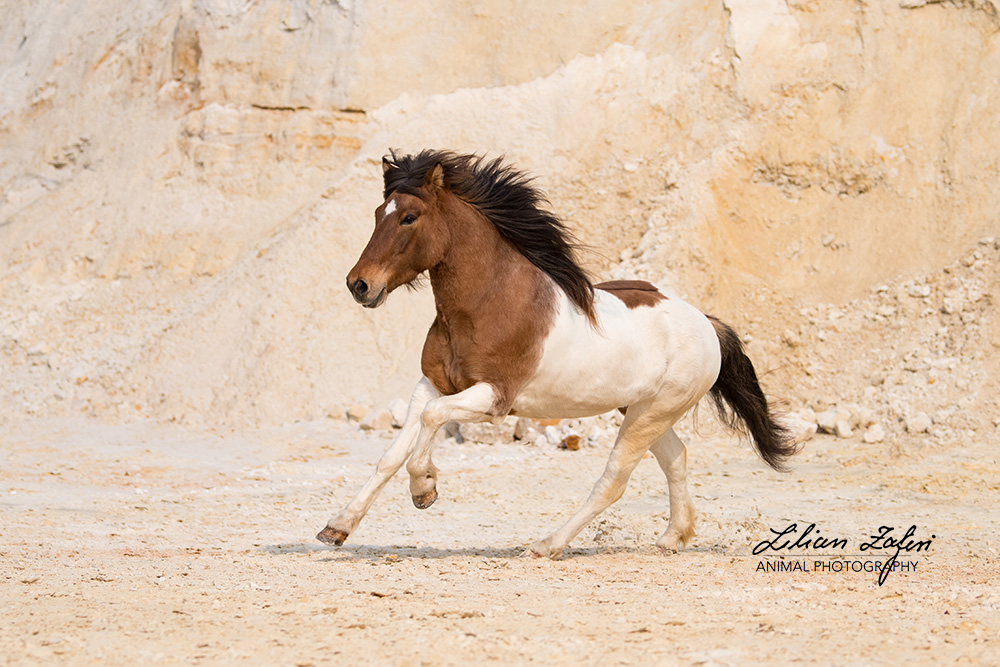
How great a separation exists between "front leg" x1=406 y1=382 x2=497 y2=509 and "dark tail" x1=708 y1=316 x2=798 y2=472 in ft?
8.19

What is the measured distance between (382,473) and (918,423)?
864cm

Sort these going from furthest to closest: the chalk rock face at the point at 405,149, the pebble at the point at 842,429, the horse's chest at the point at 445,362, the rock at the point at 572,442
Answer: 1. the chalk rock face at the point at 405,149
2. the pebble at the point at 842,429
3. the rock at the point at 572,442
4. the horse's chest at the point at 445,362

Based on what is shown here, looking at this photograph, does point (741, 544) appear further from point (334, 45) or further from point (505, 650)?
point (334, 45)

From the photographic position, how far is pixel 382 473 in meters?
5.98

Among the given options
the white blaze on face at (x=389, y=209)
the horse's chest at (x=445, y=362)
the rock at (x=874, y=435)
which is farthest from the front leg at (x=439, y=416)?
the rock at (x=874, y=435)

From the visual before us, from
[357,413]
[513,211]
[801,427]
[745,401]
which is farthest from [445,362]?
[357,413]

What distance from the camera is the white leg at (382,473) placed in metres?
5.84

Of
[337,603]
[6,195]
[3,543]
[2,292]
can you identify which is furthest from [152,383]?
[337,603]

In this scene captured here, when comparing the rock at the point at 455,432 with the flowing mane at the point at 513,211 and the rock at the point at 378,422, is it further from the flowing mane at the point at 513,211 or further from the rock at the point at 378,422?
the flowing mane at the point at 513,211

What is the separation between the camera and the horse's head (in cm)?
583

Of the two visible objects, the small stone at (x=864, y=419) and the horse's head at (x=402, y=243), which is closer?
the horse's head at (x=402, y=243)

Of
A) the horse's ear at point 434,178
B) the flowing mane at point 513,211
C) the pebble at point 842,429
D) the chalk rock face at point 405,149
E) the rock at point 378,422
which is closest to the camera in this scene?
the horse's ear at point 434,178

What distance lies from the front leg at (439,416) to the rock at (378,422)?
25.5 feet

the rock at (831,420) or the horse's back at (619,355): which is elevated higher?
the horse's back at (619,355)
